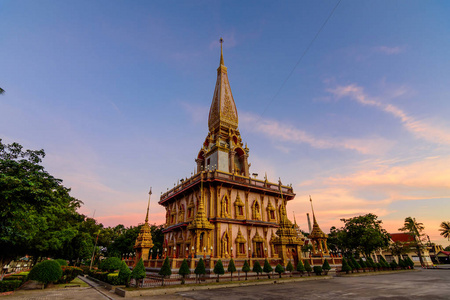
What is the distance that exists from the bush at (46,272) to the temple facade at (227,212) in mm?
9516

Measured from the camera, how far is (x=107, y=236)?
167 ft

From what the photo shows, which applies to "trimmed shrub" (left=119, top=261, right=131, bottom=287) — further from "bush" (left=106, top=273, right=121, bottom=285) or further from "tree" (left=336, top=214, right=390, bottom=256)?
"tree" (left=336, top=214, right=390, bottom=256)

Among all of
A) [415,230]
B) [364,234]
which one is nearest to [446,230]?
[415,230]

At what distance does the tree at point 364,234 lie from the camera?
112ft

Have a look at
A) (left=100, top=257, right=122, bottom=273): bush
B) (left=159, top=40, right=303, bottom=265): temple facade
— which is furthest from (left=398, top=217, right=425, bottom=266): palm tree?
(left=100, top=257, right=122, bottom=273): bush

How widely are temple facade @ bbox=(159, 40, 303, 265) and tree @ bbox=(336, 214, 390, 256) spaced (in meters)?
12.7

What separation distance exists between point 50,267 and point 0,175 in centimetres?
984

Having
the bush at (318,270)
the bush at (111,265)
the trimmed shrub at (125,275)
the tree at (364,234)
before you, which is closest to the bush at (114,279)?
the trimmed shrub at (125,275)

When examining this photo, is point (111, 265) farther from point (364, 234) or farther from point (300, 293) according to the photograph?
point (364, 234)

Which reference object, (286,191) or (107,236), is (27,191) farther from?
(107,236)

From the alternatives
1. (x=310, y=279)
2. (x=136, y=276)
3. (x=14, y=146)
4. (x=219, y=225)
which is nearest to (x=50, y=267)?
(x=136, y=276)

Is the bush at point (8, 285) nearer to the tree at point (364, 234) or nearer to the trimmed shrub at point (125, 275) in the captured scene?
the trimmed shrub at point (125, 275)

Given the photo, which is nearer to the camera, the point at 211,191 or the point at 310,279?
the point at 310,279

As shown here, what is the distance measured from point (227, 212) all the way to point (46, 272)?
1686 centimetres
